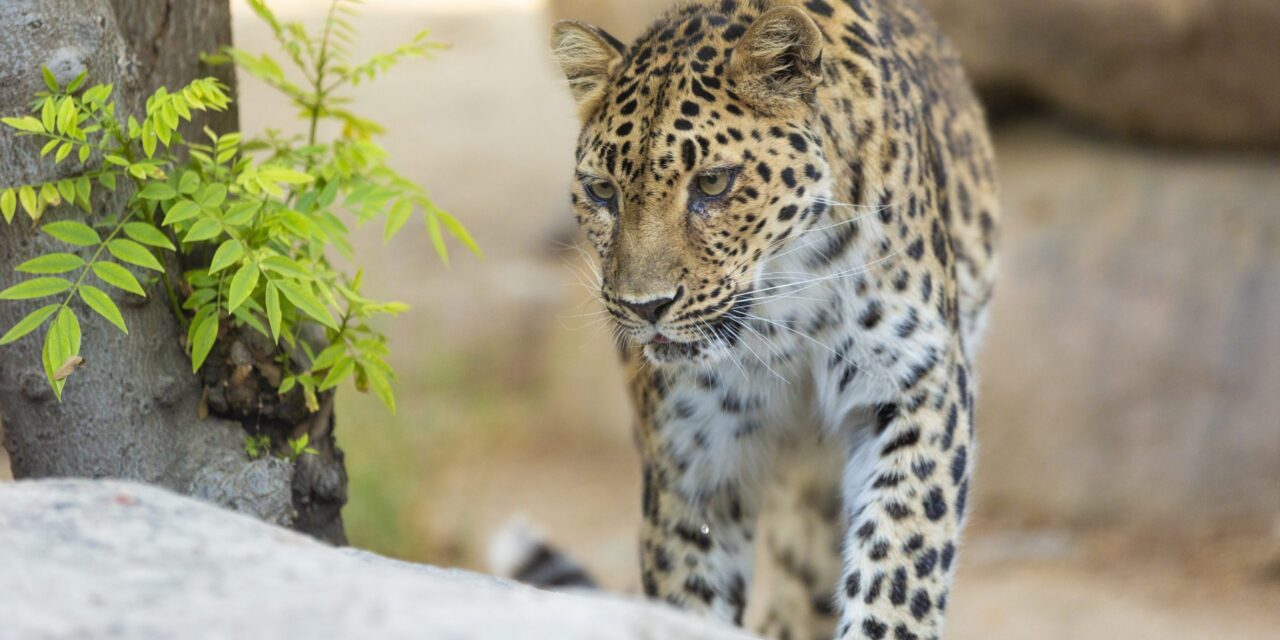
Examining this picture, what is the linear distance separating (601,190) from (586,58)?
1.85ft

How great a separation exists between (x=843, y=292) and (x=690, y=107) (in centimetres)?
93

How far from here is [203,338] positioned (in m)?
4.55

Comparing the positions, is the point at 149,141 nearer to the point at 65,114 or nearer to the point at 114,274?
the point at 65,114

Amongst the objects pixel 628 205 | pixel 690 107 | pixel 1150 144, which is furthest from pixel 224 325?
pixel 1150 144

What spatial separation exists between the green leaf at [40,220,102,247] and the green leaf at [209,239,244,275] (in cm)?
36

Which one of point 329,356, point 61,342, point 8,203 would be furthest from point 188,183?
point 329,356

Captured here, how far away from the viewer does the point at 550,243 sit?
1441 centimetres

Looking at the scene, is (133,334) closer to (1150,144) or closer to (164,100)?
(164,100)

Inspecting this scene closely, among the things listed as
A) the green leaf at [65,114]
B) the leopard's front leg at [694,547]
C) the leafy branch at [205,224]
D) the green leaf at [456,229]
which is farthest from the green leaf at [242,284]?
the leopard's front leg at [694,547]

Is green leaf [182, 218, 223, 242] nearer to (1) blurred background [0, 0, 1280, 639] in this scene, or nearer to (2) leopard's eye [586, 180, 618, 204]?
(2) leopard's eye [586, 180, 618, 204]

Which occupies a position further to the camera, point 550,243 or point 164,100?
point 550,243

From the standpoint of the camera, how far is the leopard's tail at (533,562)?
7.14 meters

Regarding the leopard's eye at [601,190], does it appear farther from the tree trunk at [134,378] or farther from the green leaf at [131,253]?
the green leaf at [131,253]

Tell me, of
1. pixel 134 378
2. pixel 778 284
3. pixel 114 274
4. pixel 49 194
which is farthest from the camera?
pixel 778 284
